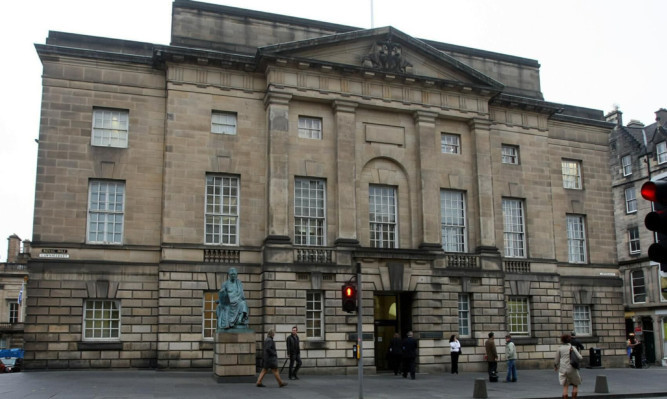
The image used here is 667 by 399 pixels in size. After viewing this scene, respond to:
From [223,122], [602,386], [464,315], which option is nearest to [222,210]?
[223,122]

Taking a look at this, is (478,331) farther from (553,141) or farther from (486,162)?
(553,141)

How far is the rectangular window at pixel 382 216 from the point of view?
2884cm

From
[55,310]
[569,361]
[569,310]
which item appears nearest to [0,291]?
[55,310]

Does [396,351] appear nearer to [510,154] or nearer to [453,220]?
[453,220]

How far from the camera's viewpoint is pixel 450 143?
3114cm

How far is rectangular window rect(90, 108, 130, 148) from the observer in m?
26.7

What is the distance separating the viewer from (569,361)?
16.4m

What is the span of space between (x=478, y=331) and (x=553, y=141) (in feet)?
38.9

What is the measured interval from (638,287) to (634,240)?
3.79m

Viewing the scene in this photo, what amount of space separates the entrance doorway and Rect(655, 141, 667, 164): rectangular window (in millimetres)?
31678

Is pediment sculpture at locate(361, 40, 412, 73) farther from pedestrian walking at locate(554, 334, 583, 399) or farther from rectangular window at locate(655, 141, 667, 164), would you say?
rectangular window at locate(655, 141, 667, 164)

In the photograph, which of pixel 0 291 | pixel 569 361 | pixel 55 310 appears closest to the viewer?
pixel 569 361

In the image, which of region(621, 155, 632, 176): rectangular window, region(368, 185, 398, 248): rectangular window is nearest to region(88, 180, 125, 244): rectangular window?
region(368, 185, 398, 248): rectangular window

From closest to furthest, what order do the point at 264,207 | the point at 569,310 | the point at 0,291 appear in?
the point at 264,207 → the point at 569,310 → the point at 0,291
